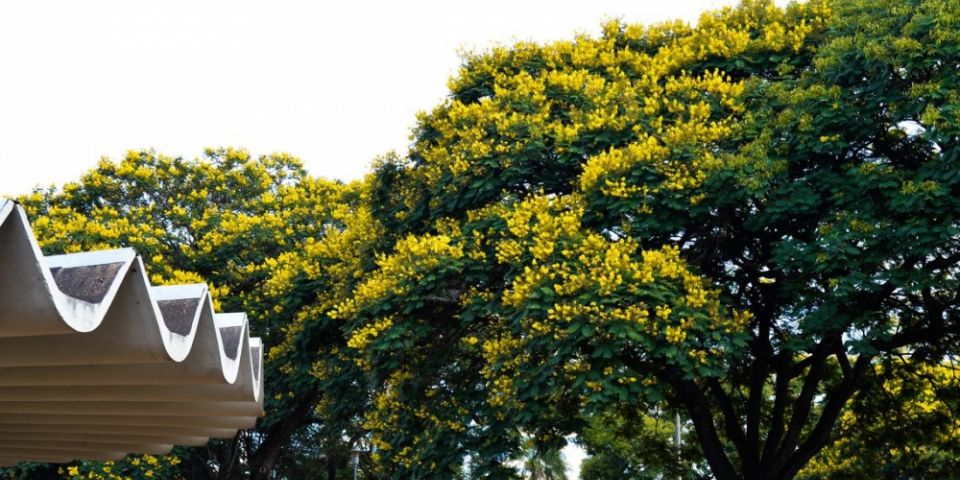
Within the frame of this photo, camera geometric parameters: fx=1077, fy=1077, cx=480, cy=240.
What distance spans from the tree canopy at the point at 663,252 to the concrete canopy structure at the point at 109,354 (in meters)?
4.24

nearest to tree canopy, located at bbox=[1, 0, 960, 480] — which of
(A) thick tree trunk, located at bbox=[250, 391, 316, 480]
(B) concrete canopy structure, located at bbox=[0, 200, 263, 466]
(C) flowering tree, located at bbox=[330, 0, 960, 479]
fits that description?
(C) flowering tree, located at bbox=[330, 0, 960, 479]

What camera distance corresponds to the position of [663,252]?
38.4 ft

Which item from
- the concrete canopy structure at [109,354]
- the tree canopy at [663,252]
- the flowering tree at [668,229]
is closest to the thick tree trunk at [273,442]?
the tree canopy at [663,252]

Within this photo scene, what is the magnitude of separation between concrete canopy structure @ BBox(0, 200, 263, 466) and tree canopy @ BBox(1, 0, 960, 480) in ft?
13.9

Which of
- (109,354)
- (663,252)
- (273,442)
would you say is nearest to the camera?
(109,354)

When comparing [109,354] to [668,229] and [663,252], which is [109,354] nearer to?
[663,252]

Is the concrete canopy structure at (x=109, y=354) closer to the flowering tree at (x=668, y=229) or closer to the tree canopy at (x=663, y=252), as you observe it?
the flowering tree at (x=668, y=229)

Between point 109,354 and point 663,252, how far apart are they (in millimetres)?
7737

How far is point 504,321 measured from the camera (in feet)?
40.3

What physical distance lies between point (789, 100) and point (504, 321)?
13.1 feet

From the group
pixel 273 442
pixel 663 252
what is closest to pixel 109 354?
pixel 663 252

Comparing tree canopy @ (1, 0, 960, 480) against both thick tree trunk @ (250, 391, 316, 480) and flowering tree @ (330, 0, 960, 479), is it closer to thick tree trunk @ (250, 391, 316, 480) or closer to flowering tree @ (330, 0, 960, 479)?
flowering tree @ (330, 0, 960, 479)

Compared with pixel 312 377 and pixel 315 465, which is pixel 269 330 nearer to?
pixel 312 377

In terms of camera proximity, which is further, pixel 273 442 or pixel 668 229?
pixel 273 442
